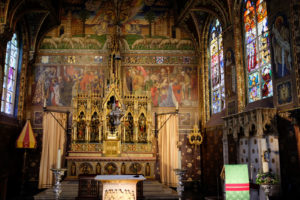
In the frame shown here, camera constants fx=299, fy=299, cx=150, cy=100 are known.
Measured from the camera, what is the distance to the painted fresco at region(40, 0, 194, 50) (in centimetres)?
1612

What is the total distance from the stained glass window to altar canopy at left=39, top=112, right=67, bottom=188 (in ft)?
5.73

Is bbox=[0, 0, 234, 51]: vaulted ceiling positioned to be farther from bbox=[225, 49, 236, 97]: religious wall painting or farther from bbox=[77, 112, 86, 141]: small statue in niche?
bbox=[77, 112, 86, 141]: small statue in niche

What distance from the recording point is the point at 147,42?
1631cm

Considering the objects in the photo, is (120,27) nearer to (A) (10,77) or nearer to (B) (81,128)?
(B) (81,128)

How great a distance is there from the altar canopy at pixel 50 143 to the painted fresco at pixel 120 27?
412cm

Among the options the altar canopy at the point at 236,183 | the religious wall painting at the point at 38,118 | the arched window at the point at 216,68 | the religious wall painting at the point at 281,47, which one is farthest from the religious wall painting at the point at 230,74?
the religious wall painting at the point at 38,118

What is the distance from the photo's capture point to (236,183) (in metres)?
7.38

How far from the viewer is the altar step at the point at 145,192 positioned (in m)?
11.6

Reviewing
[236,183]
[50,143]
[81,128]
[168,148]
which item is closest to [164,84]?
[168,148]

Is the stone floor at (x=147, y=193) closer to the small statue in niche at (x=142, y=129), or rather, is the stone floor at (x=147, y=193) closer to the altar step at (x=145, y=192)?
the altar step at (x=145, y=192)

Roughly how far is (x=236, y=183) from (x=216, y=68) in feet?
26.7

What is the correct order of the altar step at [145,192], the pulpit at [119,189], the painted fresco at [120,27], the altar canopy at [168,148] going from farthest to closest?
the painted fresco at [120,27], the altar canopy at [168,148], the altar step at [145,192], the pulpit at [119,189]

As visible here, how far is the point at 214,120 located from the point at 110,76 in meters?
5.40

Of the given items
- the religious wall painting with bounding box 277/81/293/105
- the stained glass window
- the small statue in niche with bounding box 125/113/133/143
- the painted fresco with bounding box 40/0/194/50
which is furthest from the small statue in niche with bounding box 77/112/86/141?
the religious wall painting with bounding box 277/81/293/105
